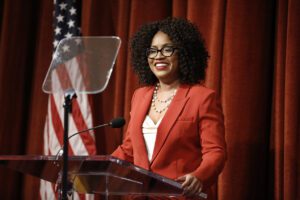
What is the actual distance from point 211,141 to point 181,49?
19.4 inches

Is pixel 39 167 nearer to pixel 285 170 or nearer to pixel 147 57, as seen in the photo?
pixel 147 57

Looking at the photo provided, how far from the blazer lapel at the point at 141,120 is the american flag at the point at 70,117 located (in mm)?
972

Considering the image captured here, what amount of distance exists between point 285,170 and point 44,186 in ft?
5.33

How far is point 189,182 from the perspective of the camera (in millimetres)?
2045

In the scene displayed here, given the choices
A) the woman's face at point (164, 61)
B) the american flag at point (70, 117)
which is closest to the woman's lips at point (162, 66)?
the woman's face at point (164, 61)

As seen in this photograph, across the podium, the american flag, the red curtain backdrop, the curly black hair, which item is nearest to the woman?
the curly black hair

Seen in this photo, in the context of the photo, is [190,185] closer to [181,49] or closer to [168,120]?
[168,120]

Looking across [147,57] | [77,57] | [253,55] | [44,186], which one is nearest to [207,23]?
[253,55]

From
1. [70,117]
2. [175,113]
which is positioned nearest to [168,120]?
[175,113]

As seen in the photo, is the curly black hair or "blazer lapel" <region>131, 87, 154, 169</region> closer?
"blazer lapel" <region>131, 87, 154, 169</region>

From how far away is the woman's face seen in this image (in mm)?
2537

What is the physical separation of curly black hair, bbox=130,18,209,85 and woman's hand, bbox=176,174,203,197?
58 centimetres

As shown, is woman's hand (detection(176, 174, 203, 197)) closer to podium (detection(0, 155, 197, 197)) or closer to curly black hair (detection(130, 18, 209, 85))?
podium (detection(0, 155, 197, 197))

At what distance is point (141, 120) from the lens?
2.49 metres
